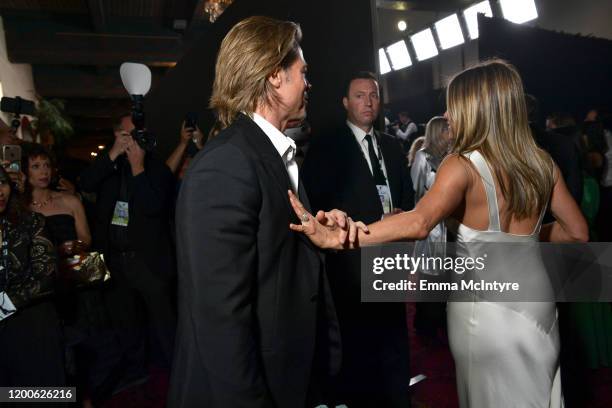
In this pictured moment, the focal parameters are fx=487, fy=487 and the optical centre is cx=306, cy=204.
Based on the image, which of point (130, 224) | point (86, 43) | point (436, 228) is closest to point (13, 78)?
point (86, 43)

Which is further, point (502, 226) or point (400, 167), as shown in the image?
point (400, 167)

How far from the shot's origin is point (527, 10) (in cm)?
755

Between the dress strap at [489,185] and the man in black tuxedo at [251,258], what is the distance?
1.64 ft

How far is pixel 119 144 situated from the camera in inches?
119

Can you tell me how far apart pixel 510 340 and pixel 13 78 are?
8640 millimetres

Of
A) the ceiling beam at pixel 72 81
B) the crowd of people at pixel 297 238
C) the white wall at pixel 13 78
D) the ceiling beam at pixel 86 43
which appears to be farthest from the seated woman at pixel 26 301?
the ceiling beam at pixel 72 81

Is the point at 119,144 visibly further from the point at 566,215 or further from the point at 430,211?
the point at 566,215

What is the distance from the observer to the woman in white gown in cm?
148

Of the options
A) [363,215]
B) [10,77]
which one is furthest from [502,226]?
[10,77]

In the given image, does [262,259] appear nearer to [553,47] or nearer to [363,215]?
[363,215]

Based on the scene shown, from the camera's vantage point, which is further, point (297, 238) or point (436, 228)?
point (436, 228)

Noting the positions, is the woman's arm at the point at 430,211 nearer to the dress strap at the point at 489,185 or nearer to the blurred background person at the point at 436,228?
the dress strap at the point at 489,185

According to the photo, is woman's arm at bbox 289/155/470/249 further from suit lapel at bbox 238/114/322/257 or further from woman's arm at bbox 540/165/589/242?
woman's arm at bbox 540/165/589/242

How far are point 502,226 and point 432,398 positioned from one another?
67.0 inches
